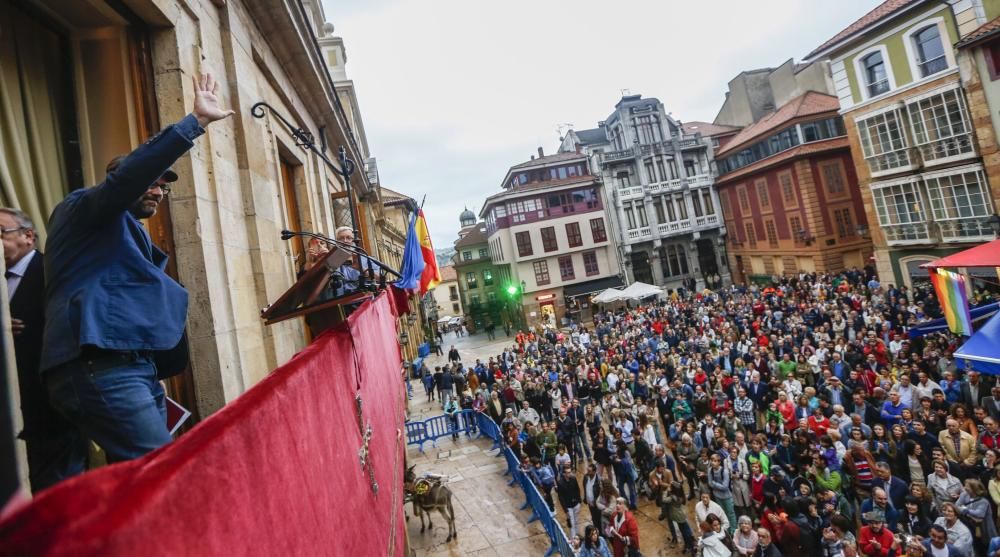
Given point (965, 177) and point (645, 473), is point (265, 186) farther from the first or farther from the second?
point (965, 177)

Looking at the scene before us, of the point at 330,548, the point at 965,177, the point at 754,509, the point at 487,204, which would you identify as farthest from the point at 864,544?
the point at 487,204

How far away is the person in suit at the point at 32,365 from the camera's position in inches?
81.9

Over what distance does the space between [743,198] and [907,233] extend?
15210mm

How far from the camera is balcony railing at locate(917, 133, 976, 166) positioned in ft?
64.5

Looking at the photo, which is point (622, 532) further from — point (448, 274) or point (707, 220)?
point (448, 274)

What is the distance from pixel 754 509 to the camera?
29.5 ft

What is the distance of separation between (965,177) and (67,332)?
27896 millimetres

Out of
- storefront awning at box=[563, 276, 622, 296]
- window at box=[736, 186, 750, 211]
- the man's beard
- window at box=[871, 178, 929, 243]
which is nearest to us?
the man's beard

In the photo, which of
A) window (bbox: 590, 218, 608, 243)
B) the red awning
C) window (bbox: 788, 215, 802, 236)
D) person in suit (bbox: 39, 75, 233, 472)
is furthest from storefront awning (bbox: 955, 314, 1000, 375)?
window (bbox: 590, 218, 608, 243)

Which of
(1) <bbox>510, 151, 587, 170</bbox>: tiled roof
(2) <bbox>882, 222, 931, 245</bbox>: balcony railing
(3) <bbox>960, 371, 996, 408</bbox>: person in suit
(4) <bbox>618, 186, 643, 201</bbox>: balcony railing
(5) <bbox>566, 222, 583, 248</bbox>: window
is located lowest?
(3) <bbox>960, 371, 996, 408</bbox>: person in suit

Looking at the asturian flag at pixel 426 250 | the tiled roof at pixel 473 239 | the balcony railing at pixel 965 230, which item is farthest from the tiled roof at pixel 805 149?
the asturian flag at pixel 426 250

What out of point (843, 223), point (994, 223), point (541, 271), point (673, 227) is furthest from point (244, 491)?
point (673, 227)

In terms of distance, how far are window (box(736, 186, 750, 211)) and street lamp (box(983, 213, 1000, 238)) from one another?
60.0ft

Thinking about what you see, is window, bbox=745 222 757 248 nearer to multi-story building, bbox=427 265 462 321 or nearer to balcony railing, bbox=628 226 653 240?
balcony railing, bbox=628 226 653 240
